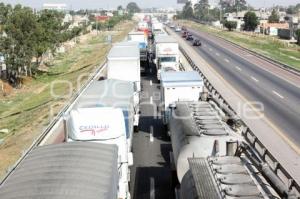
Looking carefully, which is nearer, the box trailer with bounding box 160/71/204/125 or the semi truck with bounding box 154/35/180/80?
the box trailer with bounding box 160/71/204/125

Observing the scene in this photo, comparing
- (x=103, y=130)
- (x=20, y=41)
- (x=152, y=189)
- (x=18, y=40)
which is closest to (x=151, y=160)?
(x=152, y=189)

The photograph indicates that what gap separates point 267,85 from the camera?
130 feet

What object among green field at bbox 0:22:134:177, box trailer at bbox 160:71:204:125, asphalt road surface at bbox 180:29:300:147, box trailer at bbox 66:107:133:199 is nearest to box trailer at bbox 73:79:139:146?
box trailer at bbox 160:71:204:125

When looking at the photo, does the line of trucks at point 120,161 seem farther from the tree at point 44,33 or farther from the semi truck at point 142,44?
the tree at point 44,33

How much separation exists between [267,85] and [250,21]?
106087mm

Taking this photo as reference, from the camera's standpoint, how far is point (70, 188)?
9.60m

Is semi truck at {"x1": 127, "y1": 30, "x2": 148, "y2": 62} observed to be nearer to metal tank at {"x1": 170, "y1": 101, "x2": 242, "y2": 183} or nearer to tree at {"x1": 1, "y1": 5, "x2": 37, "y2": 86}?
tree at {"x1": 1, "y1": 5, "x2": 37, "y2": 86}

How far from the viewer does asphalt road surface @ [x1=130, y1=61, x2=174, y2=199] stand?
1719 centimetres

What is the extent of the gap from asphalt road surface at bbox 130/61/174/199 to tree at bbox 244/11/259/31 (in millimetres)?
112751

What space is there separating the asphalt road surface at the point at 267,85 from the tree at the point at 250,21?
248ft

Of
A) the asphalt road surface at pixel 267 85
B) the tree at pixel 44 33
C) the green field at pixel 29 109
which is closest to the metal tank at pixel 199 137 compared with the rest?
the asphalt road surface at pixel 267 85

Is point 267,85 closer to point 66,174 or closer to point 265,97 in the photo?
point 265,97

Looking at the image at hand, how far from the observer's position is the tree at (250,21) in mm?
137500

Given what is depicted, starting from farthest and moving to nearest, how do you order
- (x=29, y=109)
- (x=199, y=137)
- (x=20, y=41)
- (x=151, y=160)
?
1. (x=20, y=41)
2. (x=29, y=109)
3. (x=151, y=160)
4. (x=199, y=137)
